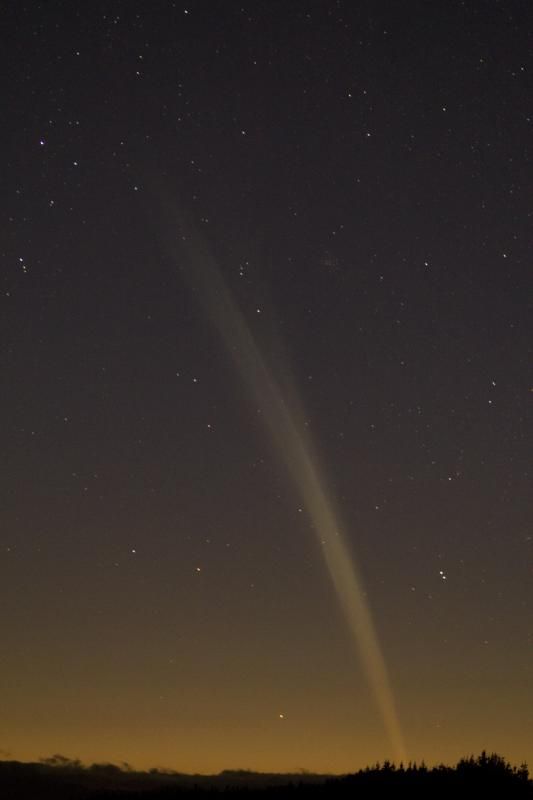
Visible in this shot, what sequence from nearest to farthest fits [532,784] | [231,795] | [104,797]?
[532,784]
[231,795]
[104,797]

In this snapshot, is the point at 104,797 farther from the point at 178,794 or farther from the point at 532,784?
the point at 532,784

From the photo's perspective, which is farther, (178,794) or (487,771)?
(178,794)

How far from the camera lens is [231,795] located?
22094 millimetres

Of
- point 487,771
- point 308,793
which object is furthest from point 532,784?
point 308,793

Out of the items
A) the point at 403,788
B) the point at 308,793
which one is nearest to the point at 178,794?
the point at 308,793

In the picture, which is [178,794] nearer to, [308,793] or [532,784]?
[308,793]

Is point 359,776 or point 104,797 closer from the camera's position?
point 359,776

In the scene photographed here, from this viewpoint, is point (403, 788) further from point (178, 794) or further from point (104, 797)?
point (104, 797)

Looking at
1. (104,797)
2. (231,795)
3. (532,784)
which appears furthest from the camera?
(104,797)

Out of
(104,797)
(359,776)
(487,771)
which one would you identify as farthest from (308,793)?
(104,797)

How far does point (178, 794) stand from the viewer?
2345 centimetres

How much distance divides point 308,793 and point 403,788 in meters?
1.79

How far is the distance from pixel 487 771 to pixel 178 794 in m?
6.34

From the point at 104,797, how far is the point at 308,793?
668 cm
